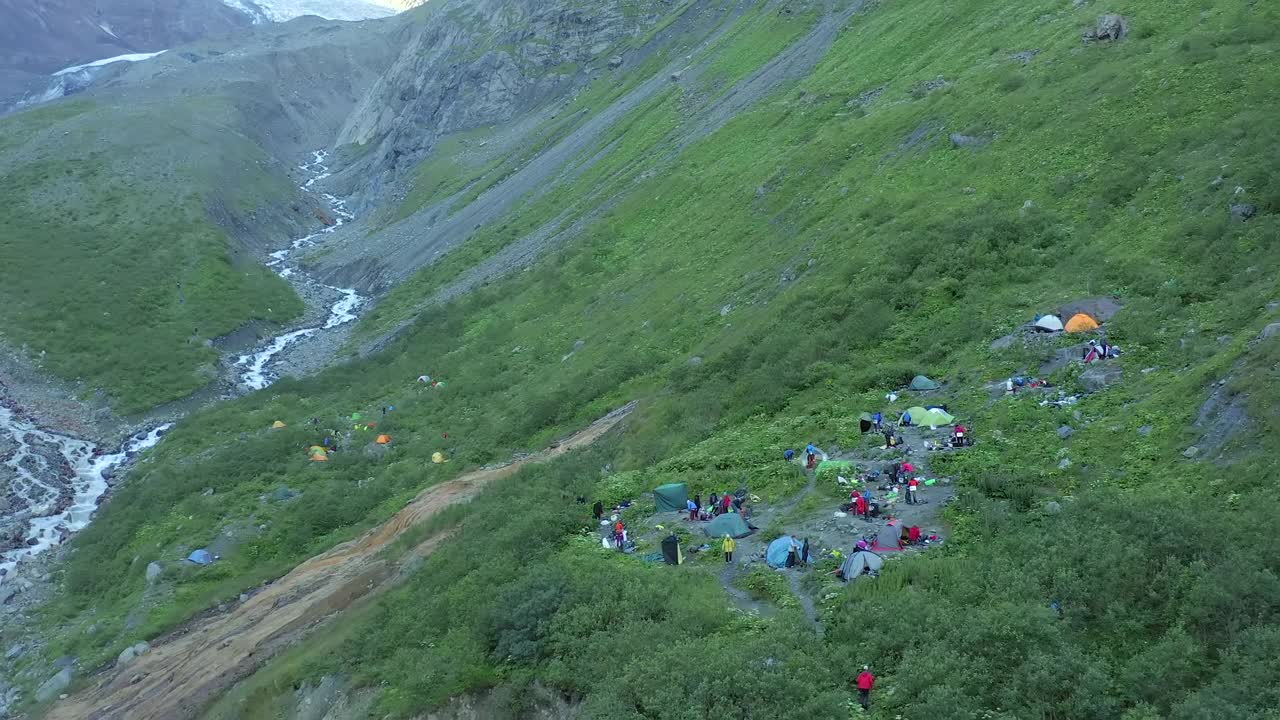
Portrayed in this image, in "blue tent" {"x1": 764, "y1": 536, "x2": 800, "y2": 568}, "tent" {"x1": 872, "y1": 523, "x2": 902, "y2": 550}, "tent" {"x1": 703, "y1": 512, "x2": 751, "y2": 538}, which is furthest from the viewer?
"tent" {"x1": 703, "y1": 512, "x2": 751, "y2": 538}

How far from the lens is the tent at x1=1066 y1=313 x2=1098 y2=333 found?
24281 mm

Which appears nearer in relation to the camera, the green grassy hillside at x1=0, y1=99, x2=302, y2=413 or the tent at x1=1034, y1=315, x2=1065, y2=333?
the tent at x1=1034, y1=315, x2=1065, y2=333

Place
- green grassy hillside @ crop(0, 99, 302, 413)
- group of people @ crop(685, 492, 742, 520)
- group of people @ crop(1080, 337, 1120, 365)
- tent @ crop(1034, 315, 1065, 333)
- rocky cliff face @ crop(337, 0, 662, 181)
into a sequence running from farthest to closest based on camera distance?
rocky cliff face @ crop(337, 0, 662, 181) < green grassy hillside @ crop(0, 99, 302, 413) < tent @ crop(1034, 315, 1065, 333) < group of people @ crop(1080, 337, 1120, 365) < group of people @ crop(685, 492, 742, 520)

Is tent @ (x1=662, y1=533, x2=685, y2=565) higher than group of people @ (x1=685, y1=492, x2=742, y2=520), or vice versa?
tent @ (x1=662, y1=533, x2=685, y2=565)

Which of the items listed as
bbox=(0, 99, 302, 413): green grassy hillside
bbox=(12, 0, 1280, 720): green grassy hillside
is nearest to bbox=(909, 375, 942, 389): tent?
bbox=(12, 0, 1280, 720): green grassy hillside

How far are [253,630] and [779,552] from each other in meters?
19.7

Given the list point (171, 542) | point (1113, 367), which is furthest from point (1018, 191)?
point (171, 542)

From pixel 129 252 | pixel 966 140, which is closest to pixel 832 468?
pixel 966 140

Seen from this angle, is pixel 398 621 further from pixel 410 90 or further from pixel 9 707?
pixel 410 90

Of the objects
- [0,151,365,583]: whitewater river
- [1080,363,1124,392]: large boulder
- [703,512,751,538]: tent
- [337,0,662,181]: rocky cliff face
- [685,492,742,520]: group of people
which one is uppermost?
[337,0,662,181]: rocky cliff face

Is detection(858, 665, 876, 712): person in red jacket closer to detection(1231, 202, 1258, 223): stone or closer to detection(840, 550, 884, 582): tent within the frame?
detection(840, 550, 884, 582): tent

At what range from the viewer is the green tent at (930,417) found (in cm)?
2336

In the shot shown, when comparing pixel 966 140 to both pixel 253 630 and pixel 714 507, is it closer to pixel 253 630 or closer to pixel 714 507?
pixel 714 507

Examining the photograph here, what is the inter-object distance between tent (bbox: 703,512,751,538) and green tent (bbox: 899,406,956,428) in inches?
239
